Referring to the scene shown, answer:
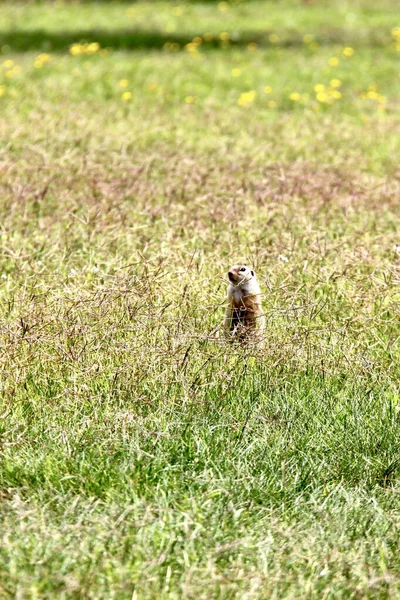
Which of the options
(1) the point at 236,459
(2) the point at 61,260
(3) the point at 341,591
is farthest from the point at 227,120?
(3) the point at 341,591

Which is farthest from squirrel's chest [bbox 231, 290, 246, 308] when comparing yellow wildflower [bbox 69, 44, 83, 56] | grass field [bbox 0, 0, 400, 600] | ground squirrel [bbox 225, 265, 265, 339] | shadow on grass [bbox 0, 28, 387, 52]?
shadow on grass [bbox 0, 28, 387, 52]

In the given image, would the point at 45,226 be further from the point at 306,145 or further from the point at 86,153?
the point at 306,145

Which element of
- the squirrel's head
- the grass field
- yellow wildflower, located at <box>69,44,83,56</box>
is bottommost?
yellow wildflower, located at <box>69,44,83,56</box>

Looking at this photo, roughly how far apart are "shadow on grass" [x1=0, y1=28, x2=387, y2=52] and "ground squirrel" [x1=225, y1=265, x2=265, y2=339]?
Answer: 917cm

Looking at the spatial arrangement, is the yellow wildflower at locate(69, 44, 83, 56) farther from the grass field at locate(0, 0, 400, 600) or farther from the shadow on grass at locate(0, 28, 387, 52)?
the grass field at locate(0, 0, 400, 600)

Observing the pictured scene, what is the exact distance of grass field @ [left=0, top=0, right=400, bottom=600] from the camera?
113 inches

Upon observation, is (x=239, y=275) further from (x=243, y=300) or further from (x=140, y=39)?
(x=140, y=39)

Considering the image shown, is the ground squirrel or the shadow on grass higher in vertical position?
the ground squirrel

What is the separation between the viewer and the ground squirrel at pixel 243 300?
166 inches

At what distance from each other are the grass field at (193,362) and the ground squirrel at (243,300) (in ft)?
0.28

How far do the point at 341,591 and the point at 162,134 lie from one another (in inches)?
235

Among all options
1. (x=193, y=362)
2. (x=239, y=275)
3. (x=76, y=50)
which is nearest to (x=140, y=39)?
(x=76, y=50)

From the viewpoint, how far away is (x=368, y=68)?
12.0m

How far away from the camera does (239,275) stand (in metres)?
4.24
